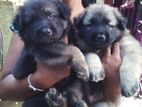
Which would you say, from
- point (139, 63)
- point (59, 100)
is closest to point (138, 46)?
point (139, 63)

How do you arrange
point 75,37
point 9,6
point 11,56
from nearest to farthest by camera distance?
1. point 75,37
2. point 11,56
3. point 9,6

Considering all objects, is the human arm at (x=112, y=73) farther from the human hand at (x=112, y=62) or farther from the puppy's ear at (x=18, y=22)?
the puppy's ear at (x=18, y=22)

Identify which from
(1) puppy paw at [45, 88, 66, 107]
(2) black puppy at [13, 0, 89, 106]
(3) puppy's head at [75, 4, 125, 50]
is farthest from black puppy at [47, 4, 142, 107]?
(1) puppy paw at [45, 88, 66, 107]

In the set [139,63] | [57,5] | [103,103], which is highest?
[57,5]

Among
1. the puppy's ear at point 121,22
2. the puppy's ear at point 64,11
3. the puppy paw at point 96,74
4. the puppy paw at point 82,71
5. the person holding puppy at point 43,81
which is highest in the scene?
the puppy's ear at point 64,11

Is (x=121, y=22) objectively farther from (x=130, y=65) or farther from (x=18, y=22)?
(x=18, y=22)

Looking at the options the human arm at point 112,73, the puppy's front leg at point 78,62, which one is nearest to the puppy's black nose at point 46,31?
the puppy's front leg at point 78,62

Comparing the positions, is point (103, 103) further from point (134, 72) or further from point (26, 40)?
point (26, 40)
